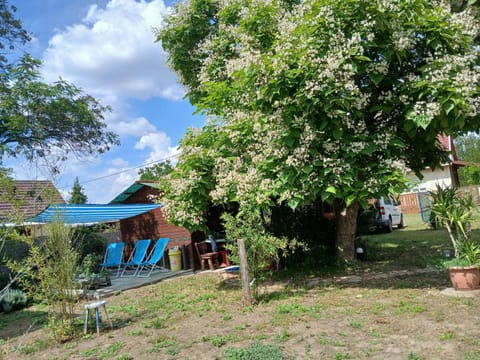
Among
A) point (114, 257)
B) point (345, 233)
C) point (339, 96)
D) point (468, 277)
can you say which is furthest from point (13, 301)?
point (468, 277)

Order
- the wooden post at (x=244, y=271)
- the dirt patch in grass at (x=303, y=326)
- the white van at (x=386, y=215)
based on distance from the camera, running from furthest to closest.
Answer: 1. the white van at (x=386, y=215)
2. the wooden post at (x=244, y=271)
3. the dirt patch in grass at (x=303, y=326)

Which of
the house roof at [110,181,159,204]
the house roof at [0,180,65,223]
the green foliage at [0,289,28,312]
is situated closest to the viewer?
the house roof at [0,180,65,223]

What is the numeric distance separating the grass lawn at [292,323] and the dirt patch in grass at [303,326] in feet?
0.04

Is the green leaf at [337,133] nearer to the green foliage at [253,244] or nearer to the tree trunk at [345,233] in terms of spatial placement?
the green foliage at [253,244]

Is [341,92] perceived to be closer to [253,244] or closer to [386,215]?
[253,244]

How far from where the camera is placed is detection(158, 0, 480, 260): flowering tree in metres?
5.41

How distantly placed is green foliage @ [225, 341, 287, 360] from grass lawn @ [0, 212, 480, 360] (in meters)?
0.01

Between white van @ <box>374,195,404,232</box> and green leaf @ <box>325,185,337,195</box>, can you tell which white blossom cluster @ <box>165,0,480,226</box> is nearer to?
green leaf @ <box>325,185,337,195</box>

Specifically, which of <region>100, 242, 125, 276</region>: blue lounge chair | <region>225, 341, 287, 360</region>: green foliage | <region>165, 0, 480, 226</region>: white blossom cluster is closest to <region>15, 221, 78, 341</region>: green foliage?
<region>225, 341, 287, 360</region>: green foliage

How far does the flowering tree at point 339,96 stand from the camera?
541 centimetres

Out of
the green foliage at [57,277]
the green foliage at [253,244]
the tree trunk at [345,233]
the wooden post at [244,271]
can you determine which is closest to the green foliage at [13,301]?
the green foliage at [57,277]

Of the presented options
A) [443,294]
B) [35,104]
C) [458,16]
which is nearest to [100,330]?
[443,294]

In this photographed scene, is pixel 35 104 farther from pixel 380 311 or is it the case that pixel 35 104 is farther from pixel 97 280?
pixel 380 311

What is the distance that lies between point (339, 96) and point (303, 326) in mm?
3200
